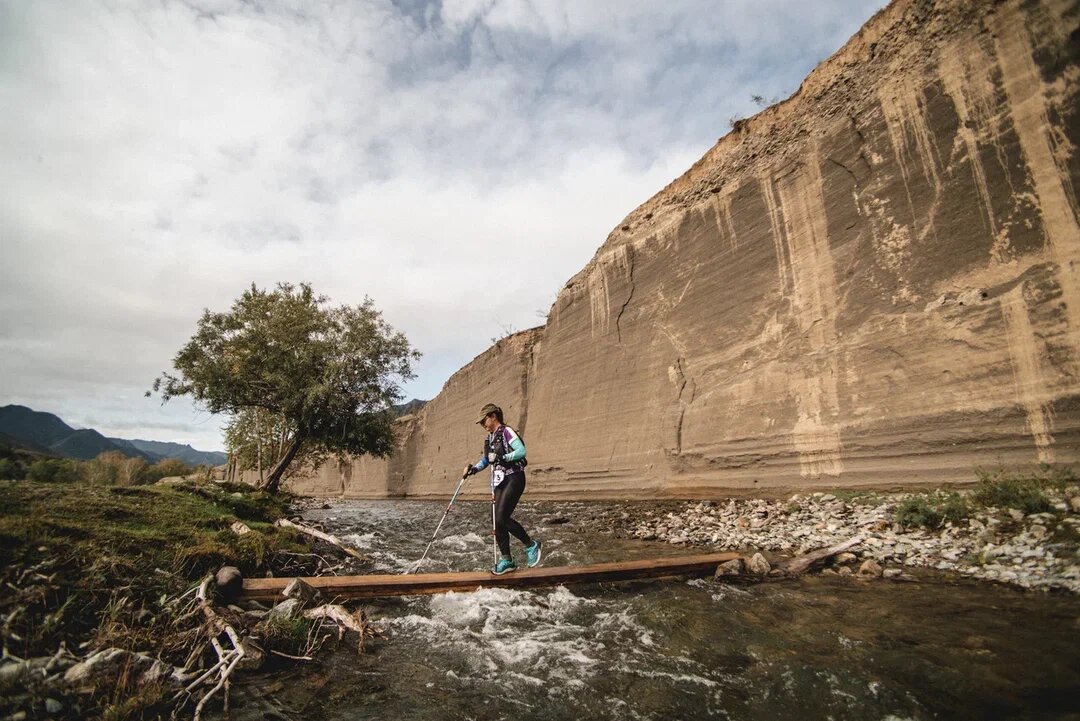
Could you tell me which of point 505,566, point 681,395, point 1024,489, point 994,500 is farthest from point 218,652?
point 681,395

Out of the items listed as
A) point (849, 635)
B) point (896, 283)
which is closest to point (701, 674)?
point (849, 635)

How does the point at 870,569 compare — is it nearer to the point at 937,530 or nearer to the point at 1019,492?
the point at 937,530

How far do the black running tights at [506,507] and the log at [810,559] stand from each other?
10.1 feet

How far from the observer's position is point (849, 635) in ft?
12.2

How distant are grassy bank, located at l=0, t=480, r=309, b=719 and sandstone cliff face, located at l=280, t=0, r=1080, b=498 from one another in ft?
33.0

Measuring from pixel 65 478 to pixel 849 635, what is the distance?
18120mm

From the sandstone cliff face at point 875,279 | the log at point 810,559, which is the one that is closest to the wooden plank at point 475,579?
the log at point 810,559

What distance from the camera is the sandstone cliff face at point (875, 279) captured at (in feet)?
23.4

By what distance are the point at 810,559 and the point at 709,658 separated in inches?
109

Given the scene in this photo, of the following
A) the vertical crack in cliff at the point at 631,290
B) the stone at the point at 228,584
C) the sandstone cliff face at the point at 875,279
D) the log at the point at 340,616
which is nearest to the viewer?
the log at the point at 340,616

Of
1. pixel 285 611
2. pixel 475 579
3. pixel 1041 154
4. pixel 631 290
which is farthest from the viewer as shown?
pixel 631 290

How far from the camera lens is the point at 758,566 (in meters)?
5.59

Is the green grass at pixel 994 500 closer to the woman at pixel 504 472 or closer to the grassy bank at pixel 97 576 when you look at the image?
the woman at pixel 504 472

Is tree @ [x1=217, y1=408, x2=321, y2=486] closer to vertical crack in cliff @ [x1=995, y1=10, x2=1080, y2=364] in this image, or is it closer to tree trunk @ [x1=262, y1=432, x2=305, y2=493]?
tree trunk @ [x1=262, y1=432, x2=305, y2=493]
